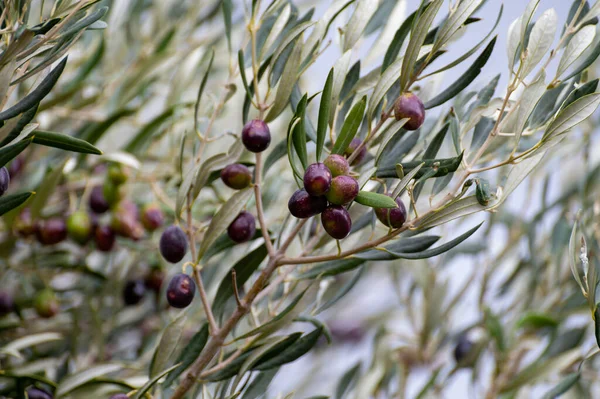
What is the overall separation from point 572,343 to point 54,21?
0.90 metres

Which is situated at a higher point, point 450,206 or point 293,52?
point 293,52

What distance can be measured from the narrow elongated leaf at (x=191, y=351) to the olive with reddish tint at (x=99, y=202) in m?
0.49

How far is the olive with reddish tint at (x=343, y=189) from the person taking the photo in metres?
0.49

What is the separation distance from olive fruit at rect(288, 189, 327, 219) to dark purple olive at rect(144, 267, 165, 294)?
65 centimetres

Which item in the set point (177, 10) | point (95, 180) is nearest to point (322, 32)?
point (95, 180)

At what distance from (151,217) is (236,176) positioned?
46cm

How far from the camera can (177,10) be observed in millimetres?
1353

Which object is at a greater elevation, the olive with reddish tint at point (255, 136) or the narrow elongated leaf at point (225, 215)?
the olive with reddish tint at point (255, 136)

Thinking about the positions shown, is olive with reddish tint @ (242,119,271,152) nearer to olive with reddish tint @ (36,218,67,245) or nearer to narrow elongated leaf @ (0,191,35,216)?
narrow elongated leaf @ (0,191,35,216)

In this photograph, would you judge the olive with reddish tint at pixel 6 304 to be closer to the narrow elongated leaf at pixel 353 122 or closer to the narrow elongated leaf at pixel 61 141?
the narrow elongated leaf at pixel 61 141

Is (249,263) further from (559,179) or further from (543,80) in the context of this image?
(559,179)

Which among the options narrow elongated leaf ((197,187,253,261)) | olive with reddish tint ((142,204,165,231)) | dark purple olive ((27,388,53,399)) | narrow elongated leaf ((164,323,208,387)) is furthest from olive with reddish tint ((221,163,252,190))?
olive with reddish tint ((142,204,165,231))

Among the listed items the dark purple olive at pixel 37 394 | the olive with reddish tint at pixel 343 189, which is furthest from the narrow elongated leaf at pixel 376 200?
the dark purple olive at pixel 37 394

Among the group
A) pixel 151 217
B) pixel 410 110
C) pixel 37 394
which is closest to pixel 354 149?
pixel 410 110
